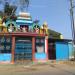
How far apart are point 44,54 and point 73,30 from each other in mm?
5012

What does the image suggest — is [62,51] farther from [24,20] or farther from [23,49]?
[24,20]

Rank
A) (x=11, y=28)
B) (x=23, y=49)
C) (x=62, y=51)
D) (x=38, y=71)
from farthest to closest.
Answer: (x=62, y=51)
(x=11, y=28)
(x=23, y=49)
(x=38, y=71)

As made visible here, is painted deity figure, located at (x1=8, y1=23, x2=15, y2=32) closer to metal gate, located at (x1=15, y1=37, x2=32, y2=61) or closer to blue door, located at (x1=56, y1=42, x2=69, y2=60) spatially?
metal gate, located at (x1=15, y1=37, x2=32, y2=61)

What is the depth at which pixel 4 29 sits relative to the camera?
32000mm

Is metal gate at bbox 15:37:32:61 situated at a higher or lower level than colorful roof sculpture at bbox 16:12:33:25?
lower

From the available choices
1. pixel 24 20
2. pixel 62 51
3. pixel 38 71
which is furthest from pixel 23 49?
pixel 38 71

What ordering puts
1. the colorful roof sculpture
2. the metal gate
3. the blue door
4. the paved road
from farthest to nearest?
1. the blue door
2. the colorful roof sculpture
3. the metal gate
4. the paved road

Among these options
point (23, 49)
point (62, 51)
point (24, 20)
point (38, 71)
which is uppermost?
point (24, 20)

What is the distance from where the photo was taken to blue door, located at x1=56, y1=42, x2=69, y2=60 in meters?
35.4

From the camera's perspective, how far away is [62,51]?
3559 cm

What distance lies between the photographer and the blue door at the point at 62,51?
116 ft

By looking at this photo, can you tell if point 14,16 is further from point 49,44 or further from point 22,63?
point 22,63

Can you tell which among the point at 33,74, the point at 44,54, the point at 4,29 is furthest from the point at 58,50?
the point at 33,74

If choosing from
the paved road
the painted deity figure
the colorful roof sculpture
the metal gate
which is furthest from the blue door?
the paved road
